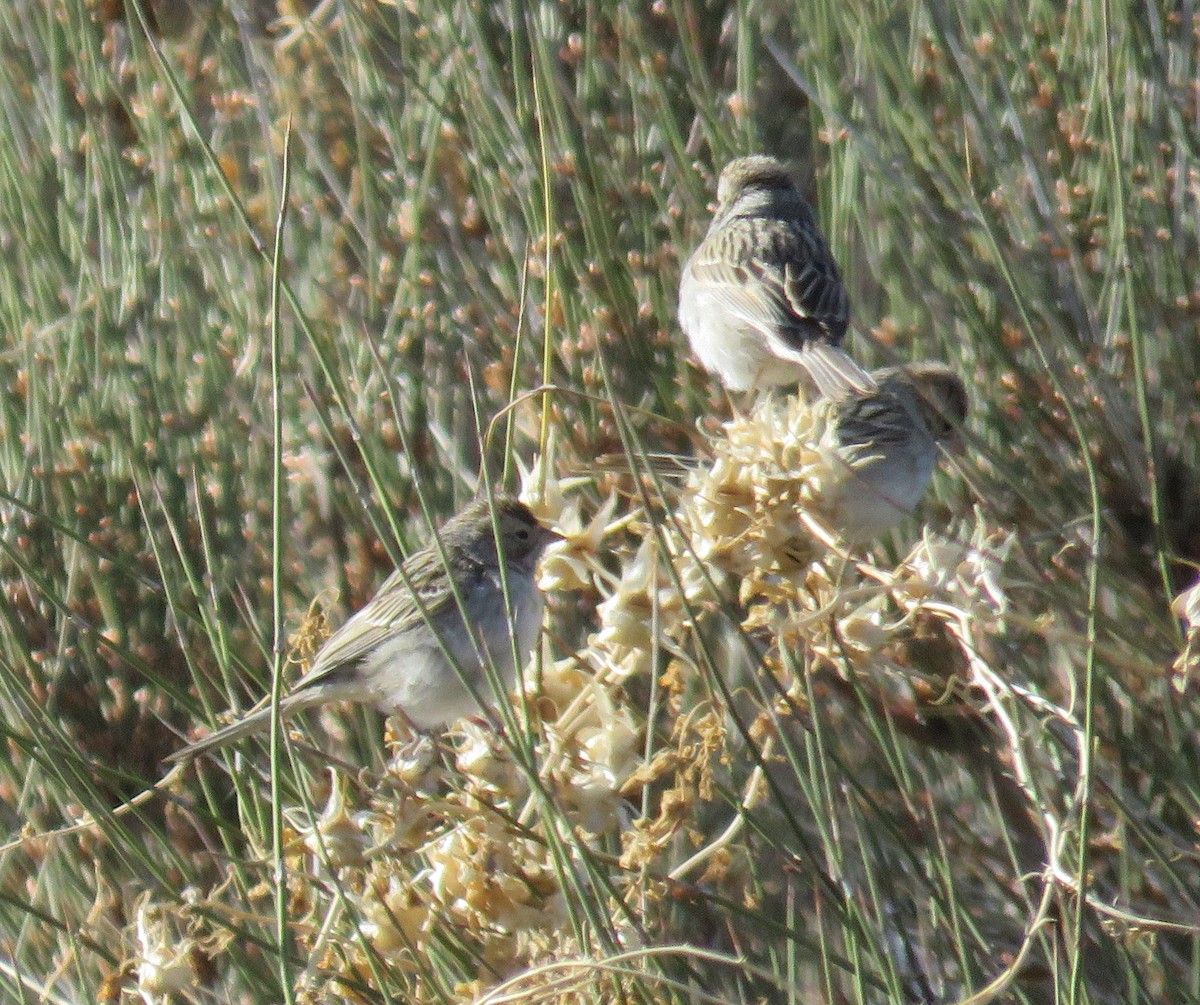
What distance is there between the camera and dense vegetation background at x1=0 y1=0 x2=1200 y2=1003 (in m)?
3.51

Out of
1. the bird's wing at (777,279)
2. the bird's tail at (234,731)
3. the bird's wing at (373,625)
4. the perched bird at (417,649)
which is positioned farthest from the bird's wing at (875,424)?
the bird's tail at (234,731)

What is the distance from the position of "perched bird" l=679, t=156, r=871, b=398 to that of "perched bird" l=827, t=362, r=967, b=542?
4.8 inches

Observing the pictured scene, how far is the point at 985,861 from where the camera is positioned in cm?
384

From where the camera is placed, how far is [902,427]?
4.18m

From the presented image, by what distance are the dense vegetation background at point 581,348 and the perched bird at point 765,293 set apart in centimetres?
11

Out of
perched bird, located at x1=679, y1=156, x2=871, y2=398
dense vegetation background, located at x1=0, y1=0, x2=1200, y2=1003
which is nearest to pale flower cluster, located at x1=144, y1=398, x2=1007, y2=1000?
dense vegetation background, located at x1=0, y1=0, x2=1200, y2=1003

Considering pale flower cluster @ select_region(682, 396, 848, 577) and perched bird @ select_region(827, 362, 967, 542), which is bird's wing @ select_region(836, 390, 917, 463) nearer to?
perched bird @ select_region(827, 362, 967, 542)

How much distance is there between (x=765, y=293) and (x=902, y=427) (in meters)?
0.93

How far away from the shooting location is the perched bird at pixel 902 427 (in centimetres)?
372

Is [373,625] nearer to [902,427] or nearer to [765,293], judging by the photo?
[902,427]

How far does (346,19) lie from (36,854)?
229 cm

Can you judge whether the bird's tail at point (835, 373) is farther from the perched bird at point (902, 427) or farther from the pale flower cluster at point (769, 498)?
the pale flower cluster at point (769, 498)

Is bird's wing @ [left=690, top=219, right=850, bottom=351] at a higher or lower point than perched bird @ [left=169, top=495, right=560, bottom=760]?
higher

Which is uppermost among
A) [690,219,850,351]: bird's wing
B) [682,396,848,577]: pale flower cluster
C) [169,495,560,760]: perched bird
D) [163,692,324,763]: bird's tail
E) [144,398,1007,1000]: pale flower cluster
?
[682,396,848,577]: pale flower cluster
